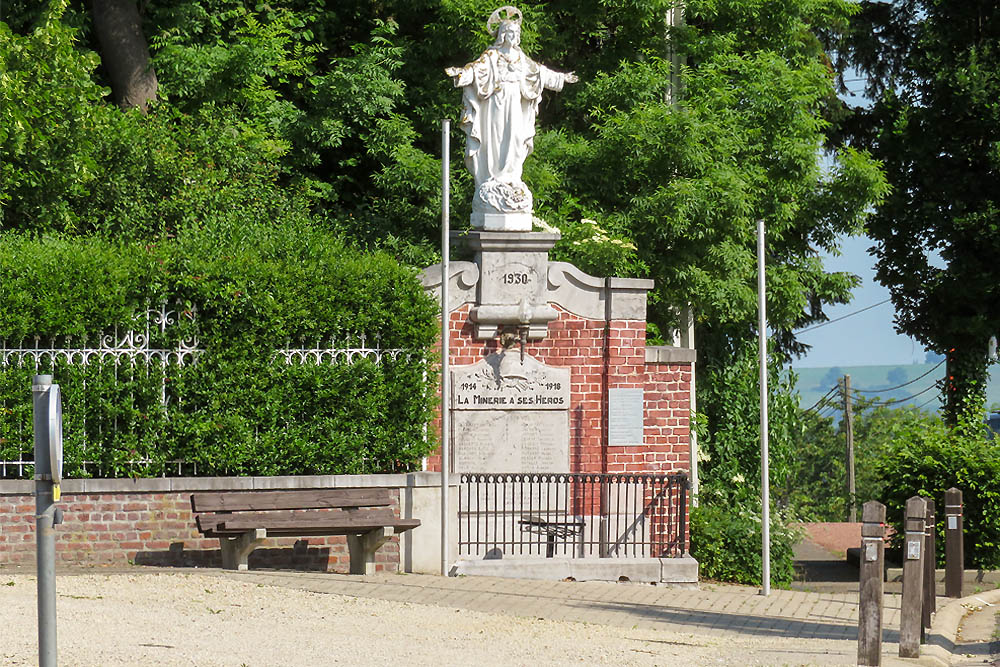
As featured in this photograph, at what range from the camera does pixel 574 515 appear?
48.0 feet

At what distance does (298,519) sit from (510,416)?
297cm

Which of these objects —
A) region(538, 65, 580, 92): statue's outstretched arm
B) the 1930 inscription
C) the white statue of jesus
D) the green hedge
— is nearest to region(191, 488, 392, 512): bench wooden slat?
the green hedge

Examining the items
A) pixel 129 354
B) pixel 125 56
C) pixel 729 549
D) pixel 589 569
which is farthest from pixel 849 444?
pixel 129 354

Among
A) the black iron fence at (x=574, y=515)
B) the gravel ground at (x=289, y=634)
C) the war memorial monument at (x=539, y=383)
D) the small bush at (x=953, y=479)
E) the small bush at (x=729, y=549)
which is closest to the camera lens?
the gravel ground at (x=289, y=634)

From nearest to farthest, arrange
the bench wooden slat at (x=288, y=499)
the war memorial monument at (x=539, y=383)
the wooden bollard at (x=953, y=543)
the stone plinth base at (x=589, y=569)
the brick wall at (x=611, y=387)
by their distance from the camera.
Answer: the bench wooden slat at (x=288, y=499) → the stone plinth base at (x=589, y=569) → the wooden bollard at (x=953, y=543) → the war memorial monument at (x=539, y=383) → the brick wall at (x=611, y=387)

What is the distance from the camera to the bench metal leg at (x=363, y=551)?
13.4 meters

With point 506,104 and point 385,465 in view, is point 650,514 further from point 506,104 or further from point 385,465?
point 506,104

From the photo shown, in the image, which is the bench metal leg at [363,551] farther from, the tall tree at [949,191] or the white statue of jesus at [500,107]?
the tall tree at [949,191]

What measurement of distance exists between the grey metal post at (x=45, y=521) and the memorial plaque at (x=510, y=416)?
863 cm

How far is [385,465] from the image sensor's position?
14352mm

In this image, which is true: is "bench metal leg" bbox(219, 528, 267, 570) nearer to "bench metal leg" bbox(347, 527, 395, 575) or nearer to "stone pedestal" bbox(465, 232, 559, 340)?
"bench metal leg" bbox(347, 527, 395, 575)

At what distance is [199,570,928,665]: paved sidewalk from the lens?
1083 cm

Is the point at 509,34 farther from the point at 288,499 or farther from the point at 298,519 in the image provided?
the point at 298,519

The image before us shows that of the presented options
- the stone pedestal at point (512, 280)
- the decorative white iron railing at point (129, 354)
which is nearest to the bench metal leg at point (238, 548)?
the decorative white iron railing at point (129, 354)
